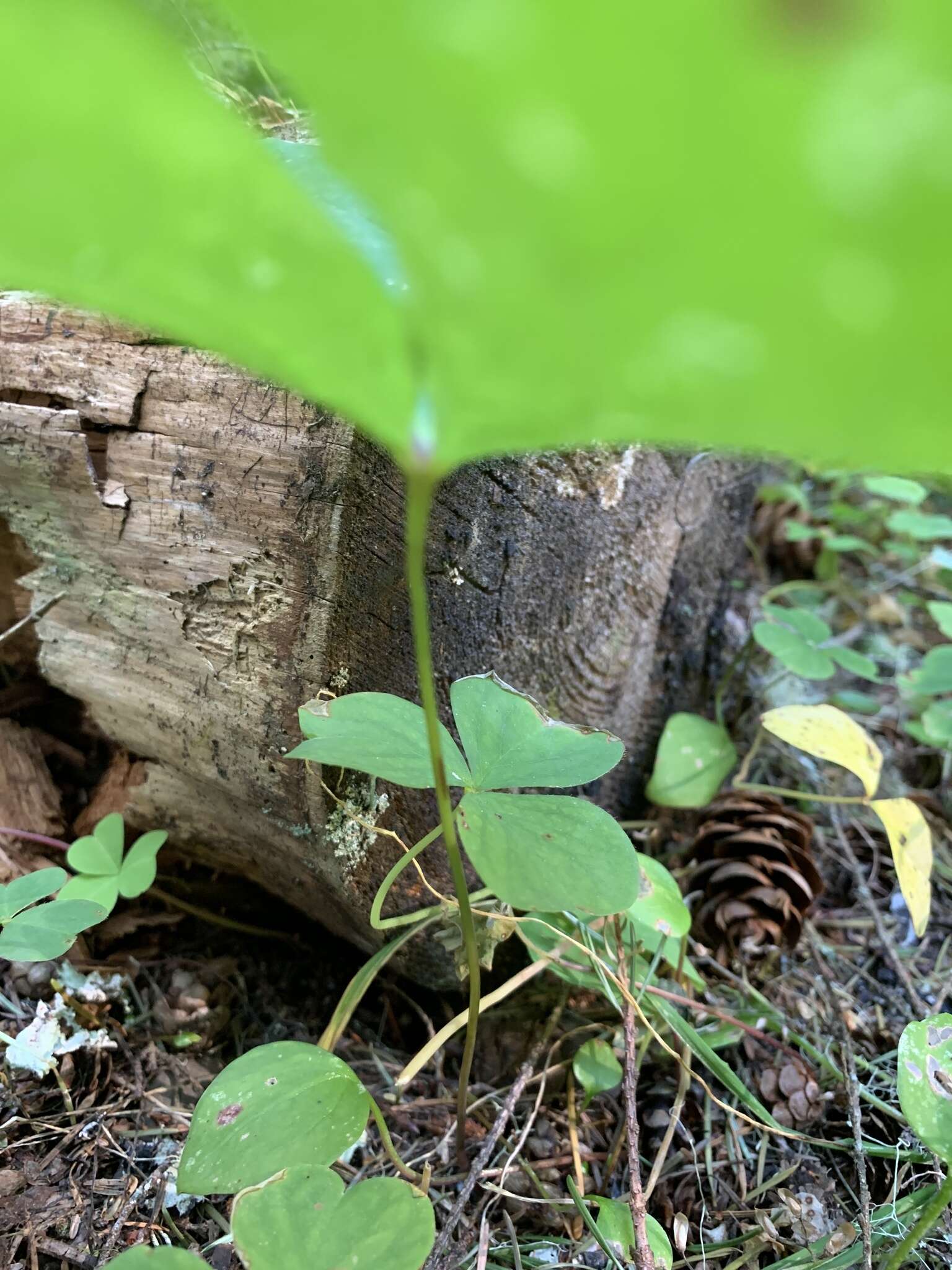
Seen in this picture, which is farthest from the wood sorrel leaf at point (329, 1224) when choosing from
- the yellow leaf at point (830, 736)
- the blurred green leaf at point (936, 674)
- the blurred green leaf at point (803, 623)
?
the blurred green leaf at point (936, 674)

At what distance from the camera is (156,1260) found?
0.45m

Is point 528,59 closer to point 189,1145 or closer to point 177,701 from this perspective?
point 189,1145

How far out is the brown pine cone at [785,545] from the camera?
1889 millimetres

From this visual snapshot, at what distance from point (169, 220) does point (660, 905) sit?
82 centimetres

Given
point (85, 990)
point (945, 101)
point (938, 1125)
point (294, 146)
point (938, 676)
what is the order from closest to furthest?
point (945, 101) → point (294, 146) → point (938, 1125) → point (85, 990) → point (938, 676)

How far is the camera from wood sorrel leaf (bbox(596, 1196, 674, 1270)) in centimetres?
62

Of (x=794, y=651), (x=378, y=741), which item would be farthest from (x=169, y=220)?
(x=794, y=651)

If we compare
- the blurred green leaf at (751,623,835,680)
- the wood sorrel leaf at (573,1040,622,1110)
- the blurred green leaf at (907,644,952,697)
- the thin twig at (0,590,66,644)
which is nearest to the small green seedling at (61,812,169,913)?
the thin twig at (0,590,66,644)

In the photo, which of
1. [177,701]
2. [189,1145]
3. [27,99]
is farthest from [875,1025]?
[27,99]

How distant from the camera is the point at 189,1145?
1.94ft

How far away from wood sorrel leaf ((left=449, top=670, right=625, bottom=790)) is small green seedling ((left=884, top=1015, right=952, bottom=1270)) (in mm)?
345

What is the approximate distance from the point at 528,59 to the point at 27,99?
0.16 metres

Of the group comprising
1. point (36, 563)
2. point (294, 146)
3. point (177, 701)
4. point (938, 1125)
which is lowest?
point (938, 1125)

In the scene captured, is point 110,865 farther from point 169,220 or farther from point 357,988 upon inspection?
point 169,220
